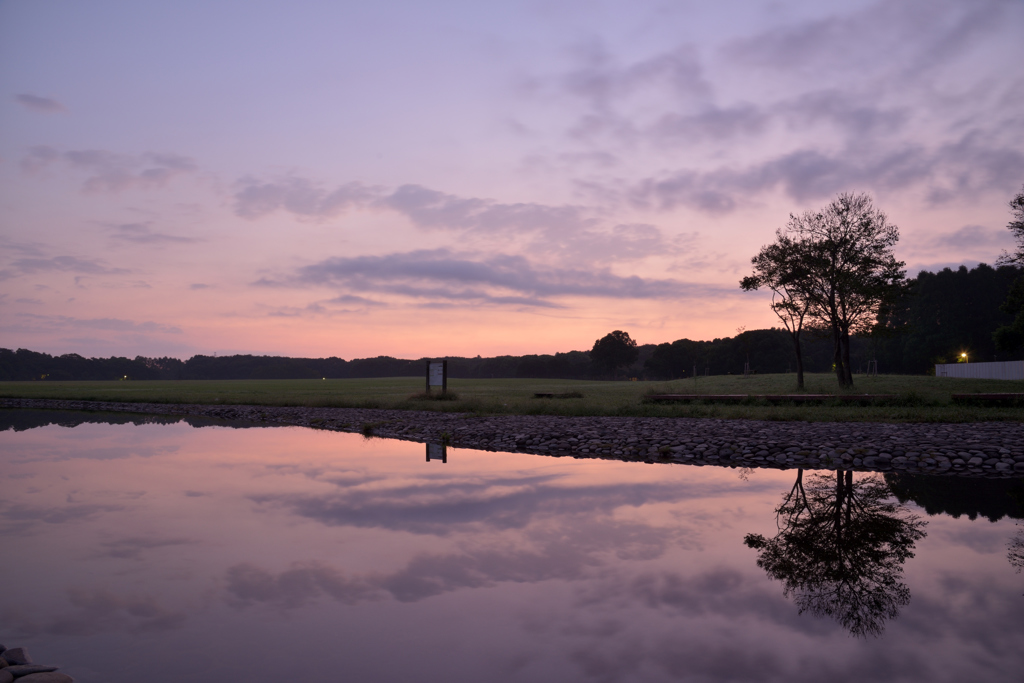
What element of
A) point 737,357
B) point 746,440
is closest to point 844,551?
point 746,440

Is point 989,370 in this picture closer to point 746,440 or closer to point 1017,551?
point 746,440

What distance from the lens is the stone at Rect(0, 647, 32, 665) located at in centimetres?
486

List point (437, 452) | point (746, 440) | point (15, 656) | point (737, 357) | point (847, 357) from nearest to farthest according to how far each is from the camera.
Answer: point (15, 656) → point (746, 440) → point (437, 452) → point (847, 357) → point (737, 357)

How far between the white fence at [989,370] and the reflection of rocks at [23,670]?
6148 cm

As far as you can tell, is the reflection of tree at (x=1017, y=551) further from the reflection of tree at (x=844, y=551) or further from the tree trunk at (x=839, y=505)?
the tree trunk at (x=839, y=505)

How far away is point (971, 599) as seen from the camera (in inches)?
248

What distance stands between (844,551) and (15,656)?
887 centimetres

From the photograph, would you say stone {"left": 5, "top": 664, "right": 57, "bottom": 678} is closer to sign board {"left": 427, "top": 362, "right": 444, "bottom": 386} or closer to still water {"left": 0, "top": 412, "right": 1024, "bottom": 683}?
still water {"left": 0, "top": 412, "right": 1024, "bottom": 683}

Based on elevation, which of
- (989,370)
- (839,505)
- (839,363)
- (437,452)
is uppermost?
(839,363)

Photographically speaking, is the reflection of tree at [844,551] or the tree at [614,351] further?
the tree at [614,351]

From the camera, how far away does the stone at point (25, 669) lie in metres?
4.63

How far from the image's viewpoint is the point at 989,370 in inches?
2306

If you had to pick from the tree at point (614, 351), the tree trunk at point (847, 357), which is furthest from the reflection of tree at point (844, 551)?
the tree at point (614, 351)

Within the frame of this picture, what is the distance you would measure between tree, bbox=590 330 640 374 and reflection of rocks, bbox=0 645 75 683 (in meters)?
149
